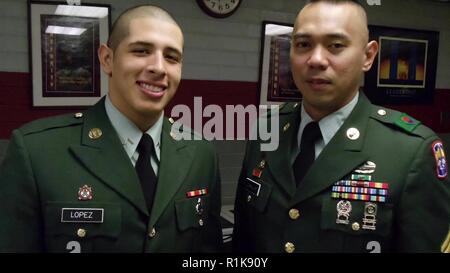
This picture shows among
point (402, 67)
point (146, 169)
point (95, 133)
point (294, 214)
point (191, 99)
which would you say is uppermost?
point (402, 67)

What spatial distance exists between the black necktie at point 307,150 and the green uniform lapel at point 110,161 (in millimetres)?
518

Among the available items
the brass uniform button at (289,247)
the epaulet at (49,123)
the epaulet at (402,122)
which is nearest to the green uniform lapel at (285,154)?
the brass uniform button at (289,247)

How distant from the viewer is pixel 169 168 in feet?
4.40

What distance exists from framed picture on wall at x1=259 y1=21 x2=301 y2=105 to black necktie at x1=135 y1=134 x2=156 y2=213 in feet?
8.61

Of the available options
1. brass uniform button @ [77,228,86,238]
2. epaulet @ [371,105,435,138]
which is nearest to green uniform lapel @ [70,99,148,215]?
brass uniform button @ [77,228,86,238]

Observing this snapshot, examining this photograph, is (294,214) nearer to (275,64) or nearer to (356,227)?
(356,227)

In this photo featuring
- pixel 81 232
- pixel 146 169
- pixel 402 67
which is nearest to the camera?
pixel 81 232

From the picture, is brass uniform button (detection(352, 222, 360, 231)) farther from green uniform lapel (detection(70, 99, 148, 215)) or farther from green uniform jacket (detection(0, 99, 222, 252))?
→ green uniform lapel (detection(70, 99, 148, 215))

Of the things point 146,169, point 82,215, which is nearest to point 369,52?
point 146,169

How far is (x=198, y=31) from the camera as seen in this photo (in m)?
3.55

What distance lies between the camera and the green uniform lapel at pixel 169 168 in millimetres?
1285

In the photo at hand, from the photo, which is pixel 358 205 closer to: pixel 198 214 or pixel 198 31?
pixel 198 214

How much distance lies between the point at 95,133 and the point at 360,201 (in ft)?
2.88
